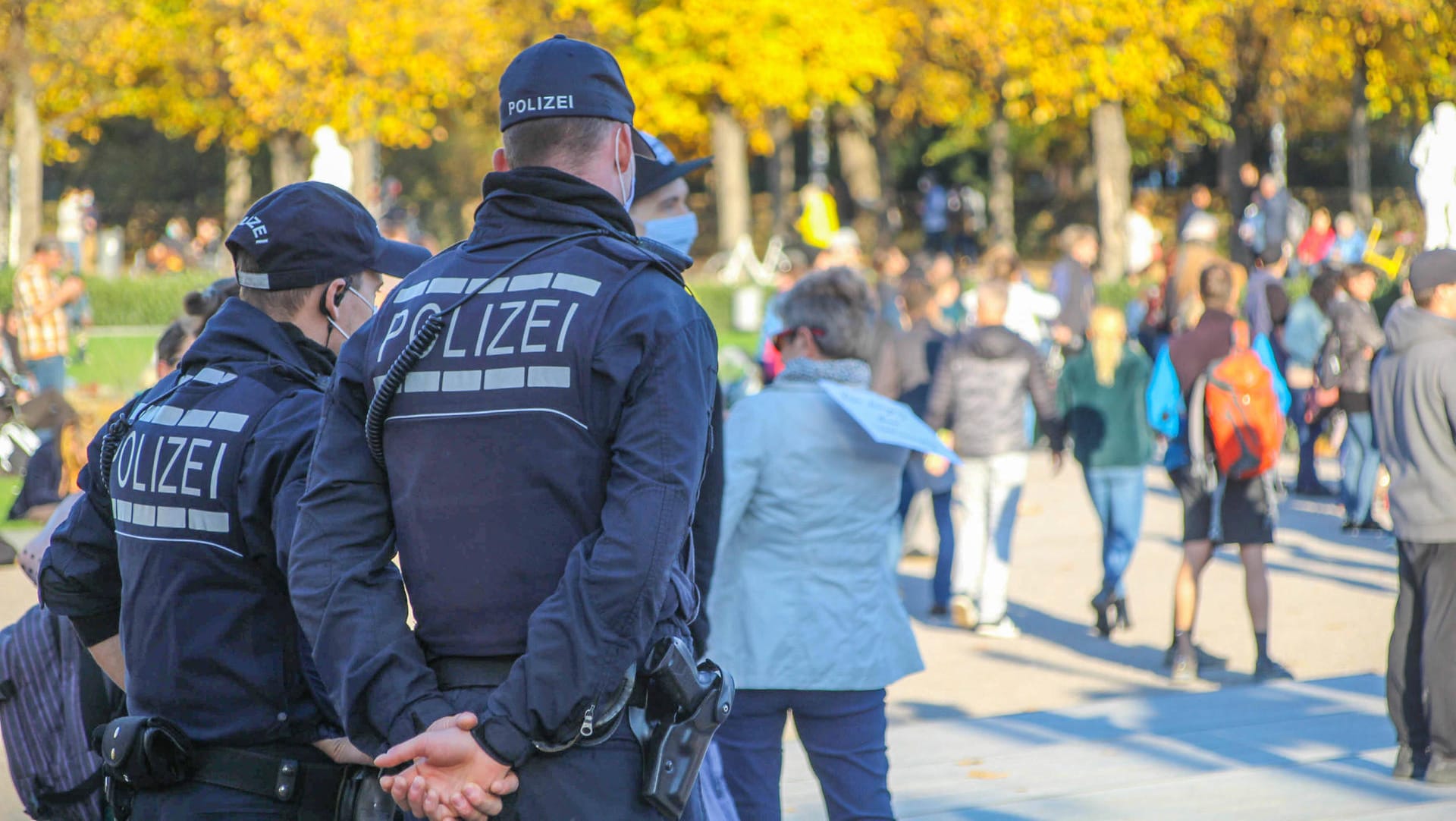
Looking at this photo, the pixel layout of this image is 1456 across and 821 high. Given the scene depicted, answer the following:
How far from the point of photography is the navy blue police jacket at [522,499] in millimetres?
2428

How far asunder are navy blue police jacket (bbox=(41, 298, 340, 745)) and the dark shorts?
6262 millimetres

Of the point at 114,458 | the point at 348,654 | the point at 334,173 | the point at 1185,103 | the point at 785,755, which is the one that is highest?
the point at 1185,103

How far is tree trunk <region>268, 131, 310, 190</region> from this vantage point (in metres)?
33.9

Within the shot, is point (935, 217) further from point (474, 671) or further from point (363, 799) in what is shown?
point (474, 671)

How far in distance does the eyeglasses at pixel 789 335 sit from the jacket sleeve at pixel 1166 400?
15.3 ft

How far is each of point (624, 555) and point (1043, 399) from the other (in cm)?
754

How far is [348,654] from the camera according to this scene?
254cm

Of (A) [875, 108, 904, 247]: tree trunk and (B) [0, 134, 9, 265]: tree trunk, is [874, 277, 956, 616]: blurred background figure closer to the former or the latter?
(B) [0, 134, 9, 265]: tree trunk

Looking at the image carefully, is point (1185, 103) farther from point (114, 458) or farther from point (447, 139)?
point (114, 458)

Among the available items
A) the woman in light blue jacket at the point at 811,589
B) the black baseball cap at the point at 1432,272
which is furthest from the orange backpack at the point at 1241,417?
the woman in light blue jacket at the point at 811,589

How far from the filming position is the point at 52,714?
3.91 meters

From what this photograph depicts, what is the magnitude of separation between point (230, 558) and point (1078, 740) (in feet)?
15.4

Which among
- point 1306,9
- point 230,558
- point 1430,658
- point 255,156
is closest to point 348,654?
point 230,558

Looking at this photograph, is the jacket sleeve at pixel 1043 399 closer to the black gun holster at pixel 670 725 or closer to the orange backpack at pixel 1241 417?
the orange backpack at pixel 1241 417
